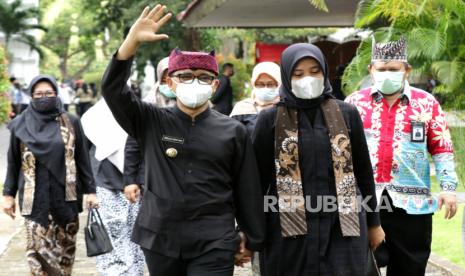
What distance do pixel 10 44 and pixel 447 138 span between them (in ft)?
151

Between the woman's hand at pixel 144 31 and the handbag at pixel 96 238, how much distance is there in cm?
282

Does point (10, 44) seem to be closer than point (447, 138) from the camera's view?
No

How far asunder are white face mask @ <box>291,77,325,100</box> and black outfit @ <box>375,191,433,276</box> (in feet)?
4.27

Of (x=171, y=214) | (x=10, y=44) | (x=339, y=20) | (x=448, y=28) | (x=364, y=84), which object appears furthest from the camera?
(x=10, y=44)

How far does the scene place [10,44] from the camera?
50.1 metres

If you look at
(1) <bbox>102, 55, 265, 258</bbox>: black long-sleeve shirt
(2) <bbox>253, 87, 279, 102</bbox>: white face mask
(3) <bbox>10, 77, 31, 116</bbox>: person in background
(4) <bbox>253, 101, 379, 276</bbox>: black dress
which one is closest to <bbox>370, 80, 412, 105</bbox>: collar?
(4) <bbox>253, 101, 379, 276</bbox>: black dress

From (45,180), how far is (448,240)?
450cm

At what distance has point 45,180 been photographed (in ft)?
24.1

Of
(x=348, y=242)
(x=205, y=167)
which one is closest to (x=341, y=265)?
(x=348, y=242)

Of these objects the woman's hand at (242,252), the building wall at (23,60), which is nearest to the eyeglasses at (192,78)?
the woman's hand at (242,252)

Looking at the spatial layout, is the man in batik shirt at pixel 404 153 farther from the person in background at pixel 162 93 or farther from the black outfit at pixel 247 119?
the person in background at pixel 162 93

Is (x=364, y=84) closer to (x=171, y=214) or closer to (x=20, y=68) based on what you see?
(x=171, y=214)

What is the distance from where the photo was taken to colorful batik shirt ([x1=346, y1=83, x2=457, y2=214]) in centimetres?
595

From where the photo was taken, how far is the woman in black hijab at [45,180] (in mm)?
7309
